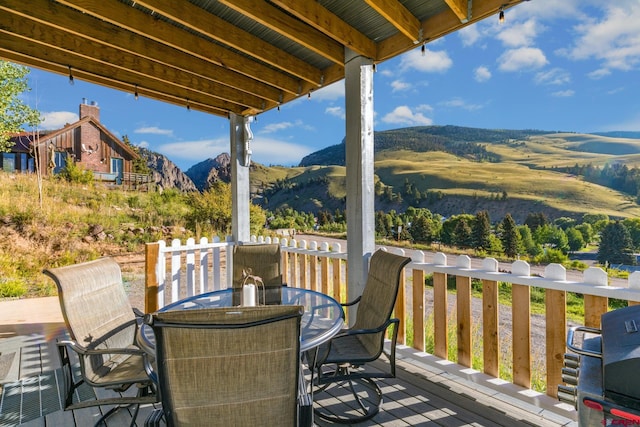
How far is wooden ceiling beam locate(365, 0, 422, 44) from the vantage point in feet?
7.28

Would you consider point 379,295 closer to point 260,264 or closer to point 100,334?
point 260,264

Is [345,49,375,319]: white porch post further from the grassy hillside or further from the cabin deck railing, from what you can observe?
the grassy hillside

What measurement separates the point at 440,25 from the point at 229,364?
265cm

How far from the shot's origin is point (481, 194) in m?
15.8

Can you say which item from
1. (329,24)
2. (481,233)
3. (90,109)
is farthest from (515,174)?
(90,109)

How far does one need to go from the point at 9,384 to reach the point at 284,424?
2.62 meters

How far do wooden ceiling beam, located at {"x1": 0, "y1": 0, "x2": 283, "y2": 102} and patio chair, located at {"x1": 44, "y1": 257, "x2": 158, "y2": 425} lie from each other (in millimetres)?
1868

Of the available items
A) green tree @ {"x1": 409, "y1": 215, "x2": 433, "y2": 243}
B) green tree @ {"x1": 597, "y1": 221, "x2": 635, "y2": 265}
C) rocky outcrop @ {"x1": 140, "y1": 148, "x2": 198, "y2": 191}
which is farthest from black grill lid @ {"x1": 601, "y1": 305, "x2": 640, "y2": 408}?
green tree @ {"x1": 409, "y1": 215, "x2": 433, "y2": 243}

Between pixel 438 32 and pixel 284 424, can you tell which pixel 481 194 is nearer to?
pixel 438 32

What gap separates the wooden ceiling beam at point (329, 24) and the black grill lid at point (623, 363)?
7.99 feet

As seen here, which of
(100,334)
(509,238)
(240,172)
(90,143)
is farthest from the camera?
(509,238)

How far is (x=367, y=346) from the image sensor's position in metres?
2.20

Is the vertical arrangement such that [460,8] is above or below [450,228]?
above

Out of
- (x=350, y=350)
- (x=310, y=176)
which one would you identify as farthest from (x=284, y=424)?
(x=310, y=176)
